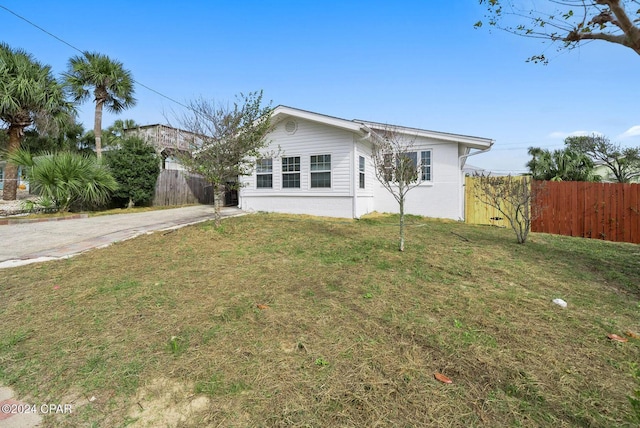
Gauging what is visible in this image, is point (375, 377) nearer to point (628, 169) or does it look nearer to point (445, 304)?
point (445, 304)

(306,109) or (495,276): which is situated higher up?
(306,109)

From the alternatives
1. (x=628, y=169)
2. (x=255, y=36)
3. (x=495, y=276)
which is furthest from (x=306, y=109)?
(x=628, y=169)

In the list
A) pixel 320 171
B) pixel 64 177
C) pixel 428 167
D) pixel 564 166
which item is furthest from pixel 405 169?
pixel 564 166

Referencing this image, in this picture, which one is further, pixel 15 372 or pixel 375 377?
pixel 15 372

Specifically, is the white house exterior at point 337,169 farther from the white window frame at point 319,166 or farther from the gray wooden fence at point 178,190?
the gray wooden fence at point 178,190

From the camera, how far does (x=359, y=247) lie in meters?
6.03

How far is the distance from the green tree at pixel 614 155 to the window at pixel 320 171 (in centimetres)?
2232

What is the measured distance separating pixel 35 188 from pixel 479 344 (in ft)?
47.8

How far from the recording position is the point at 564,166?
17.5m

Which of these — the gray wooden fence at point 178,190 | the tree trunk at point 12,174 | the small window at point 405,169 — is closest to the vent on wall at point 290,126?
the gray wooden fence at point 178,190

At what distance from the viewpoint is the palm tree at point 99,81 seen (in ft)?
46.8

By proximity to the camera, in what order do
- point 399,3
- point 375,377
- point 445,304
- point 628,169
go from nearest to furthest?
point 375,377, point 445,304, point 399,3, point 628,169

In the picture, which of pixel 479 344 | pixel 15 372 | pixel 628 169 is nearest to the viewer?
pixel 15 372

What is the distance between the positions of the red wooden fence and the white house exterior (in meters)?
2.68
